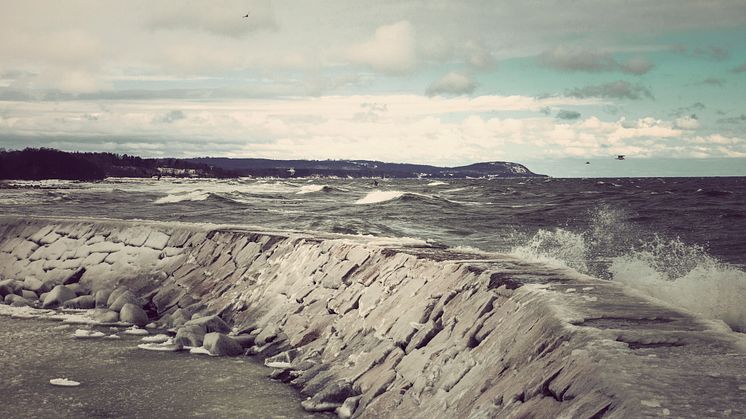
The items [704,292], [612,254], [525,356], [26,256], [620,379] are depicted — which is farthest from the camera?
[612,254]

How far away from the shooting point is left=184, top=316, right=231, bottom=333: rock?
836cm

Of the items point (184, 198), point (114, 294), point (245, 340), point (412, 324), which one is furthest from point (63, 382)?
point (184, 198)

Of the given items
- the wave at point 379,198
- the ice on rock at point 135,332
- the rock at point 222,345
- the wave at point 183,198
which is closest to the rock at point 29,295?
the ice on rock at point 135,332

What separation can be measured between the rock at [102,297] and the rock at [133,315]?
98 centimetres

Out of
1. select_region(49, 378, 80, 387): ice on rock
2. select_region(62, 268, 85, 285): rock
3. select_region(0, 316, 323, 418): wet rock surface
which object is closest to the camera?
select_region(0, 316, 323, 418): wet rock surface

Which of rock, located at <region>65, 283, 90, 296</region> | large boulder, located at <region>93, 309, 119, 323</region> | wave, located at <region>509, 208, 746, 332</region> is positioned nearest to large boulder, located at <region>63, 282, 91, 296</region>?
rock, located at <region>65, 283, 90, 296</region>

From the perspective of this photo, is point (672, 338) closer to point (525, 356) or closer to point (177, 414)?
point (525, 356)

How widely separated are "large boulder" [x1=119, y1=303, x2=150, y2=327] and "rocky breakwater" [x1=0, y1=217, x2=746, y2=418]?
82 millimetres

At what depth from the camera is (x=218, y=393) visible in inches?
249

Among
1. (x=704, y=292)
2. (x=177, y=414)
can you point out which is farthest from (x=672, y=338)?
(x=177, y=414)

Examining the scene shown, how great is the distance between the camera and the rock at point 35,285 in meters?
11.4

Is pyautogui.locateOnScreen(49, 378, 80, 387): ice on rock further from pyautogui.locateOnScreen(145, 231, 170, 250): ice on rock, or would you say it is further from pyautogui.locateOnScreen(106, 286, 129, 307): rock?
pyautogui.locateOnScreen(145, 231, 170, 250): ice on rock

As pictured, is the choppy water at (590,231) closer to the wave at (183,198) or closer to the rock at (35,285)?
the wave at (183,198)

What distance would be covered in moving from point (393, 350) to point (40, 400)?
327 centimetres
